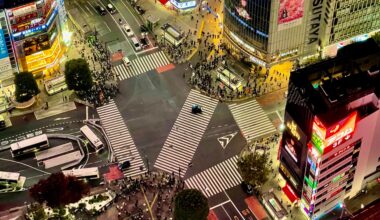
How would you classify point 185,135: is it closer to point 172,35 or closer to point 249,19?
point 249,19

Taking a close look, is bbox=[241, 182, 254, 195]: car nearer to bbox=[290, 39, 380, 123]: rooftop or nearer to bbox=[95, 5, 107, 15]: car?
bbox=[290, 39, 380, 123]: rooftop

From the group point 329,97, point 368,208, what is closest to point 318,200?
point 368,208

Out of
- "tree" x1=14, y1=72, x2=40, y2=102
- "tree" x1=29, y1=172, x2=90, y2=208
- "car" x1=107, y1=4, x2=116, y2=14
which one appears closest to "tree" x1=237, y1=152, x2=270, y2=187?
"tree" x1=29, y1=172, x2=90, y2=208

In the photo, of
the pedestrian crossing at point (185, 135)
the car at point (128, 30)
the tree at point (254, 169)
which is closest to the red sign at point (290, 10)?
the pedestrian crossing at point (185, 135)

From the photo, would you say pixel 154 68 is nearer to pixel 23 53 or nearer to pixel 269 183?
pixel 23 53

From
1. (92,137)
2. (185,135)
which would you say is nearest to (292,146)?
(185,135)
